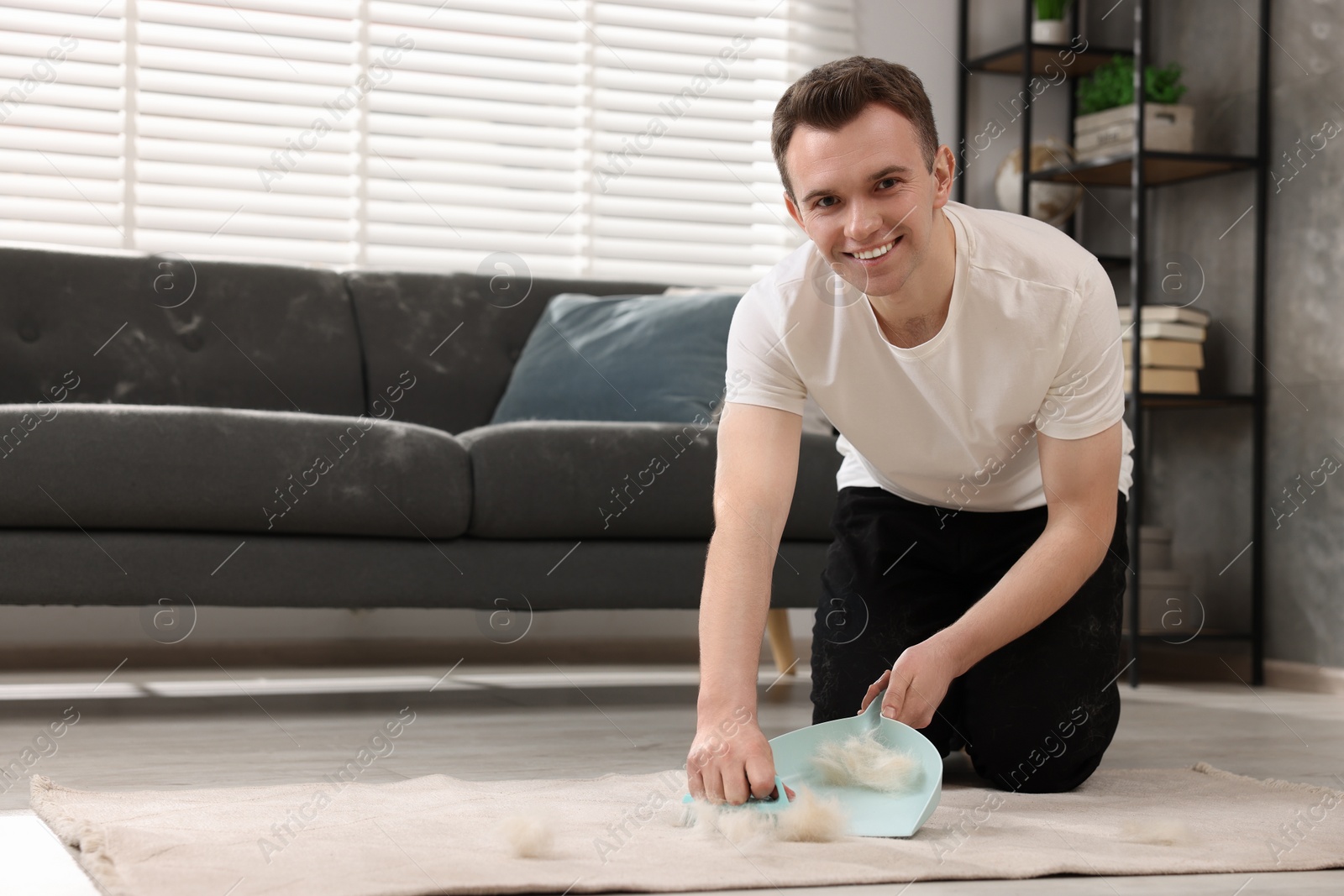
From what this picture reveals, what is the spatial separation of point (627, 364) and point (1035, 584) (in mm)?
1336

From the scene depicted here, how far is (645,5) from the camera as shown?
3.46 m

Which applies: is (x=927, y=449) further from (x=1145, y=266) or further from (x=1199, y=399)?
(x=1145, y=266)

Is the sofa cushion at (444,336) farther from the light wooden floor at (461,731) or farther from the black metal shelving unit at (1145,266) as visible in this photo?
the black metal shelving unit at (1145,266)

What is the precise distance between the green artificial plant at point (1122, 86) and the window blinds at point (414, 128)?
0.66 m

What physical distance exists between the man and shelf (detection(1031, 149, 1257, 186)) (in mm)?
1566

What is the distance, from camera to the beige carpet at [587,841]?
3.42 feet

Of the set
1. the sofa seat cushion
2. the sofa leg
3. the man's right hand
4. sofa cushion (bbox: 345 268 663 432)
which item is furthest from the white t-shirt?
sofa cushion (bbox: 345 268 663 432)

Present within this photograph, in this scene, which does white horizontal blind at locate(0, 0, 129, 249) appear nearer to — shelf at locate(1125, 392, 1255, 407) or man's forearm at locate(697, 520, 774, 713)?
man's forearm at locate(697, 520, 774, 713)

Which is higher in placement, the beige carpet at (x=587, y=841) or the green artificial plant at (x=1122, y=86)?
the green artificial plant at (x=1122, y=86)

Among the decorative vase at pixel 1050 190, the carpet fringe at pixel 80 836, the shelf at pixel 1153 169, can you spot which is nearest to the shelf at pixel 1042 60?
the decorative vase at pixel 1050 190

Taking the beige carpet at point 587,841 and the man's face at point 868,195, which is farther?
the man's face at point 868,195

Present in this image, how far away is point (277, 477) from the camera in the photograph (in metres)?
1.96


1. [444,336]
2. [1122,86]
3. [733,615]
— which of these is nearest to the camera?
[733,615]

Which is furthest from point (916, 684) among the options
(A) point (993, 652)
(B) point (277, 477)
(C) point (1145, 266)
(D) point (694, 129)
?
(D) point (694, 129)
